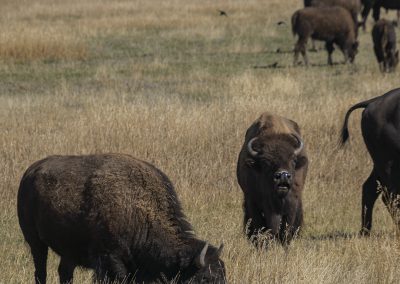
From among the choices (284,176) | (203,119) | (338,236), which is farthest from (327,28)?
(284,176)

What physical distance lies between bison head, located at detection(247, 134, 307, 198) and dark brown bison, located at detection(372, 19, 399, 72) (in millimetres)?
13328

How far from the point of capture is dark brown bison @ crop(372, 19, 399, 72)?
2156cm

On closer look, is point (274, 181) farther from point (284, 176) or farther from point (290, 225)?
point (290, 225)

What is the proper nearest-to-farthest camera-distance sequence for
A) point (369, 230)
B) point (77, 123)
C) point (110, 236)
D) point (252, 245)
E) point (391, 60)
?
point (110, 236) < point (252, 245) < point (369, 230) < point (77, 123) < point (391, 60)

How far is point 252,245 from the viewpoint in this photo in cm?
842

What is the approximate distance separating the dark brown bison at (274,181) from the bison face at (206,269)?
2052mm

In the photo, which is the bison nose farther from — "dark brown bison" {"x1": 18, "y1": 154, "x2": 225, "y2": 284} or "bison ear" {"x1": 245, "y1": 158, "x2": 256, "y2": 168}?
"dark brown bison" {"x1": 18, "y1": 154, "x2": 225, "y2": 284}

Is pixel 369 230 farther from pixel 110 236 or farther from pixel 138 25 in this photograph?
pixel 138 25

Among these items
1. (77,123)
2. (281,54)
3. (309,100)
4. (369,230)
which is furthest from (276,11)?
(369,230)

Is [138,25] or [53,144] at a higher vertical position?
[53,144]

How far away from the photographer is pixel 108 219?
6.67m

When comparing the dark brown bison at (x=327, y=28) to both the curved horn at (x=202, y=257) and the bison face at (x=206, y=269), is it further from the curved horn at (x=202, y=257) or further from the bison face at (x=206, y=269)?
the curved horn at (x=202, y=257)

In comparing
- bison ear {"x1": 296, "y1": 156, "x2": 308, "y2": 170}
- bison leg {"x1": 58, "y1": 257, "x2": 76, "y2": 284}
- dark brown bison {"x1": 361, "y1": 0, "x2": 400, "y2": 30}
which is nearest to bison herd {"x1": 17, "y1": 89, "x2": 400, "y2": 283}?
bison leg {"x1": 58, "y1": 257, "x2": 76, "y2": 284}

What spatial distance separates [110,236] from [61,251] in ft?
1.77
